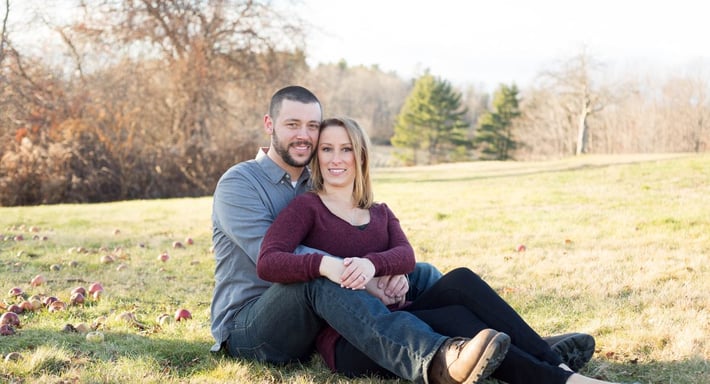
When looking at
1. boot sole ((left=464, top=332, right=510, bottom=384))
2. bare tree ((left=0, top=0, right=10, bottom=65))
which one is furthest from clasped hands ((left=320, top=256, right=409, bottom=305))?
bare tree ((left=0, top=0, right=10, bottom=65))

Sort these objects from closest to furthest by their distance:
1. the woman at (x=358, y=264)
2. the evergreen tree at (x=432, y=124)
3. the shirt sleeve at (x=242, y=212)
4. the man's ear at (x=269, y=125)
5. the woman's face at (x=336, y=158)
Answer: the woman at (x=358, y=264) < the shirt sleeve at (x=242, y=212) < the woman's face at (x=336, y=158) < the man's ear at (x=269, y=125) < the evergreen tree at (x=432, y=124)

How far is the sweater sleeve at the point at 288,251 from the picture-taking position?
2732 mm

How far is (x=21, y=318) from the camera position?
3.98 meters

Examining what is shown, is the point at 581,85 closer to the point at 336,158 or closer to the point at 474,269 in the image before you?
the point at 474,269

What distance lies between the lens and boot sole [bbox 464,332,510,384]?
2.34 meters

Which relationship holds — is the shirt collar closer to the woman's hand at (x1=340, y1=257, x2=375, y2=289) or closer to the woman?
the woman

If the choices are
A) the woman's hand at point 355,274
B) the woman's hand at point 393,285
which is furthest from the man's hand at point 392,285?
the woman's hand at point 355,274

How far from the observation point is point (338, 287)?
272 centimetres

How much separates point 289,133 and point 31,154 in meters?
15.7

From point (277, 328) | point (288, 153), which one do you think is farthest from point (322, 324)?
point (288, 153)

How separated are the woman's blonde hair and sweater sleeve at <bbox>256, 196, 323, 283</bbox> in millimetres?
264

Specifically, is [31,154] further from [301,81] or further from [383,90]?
[383,90]

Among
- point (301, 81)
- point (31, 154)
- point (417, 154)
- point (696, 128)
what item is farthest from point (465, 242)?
point (417, 154)

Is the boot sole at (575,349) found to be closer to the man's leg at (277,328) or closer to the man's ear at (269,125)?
the man's leg at (277,328)
